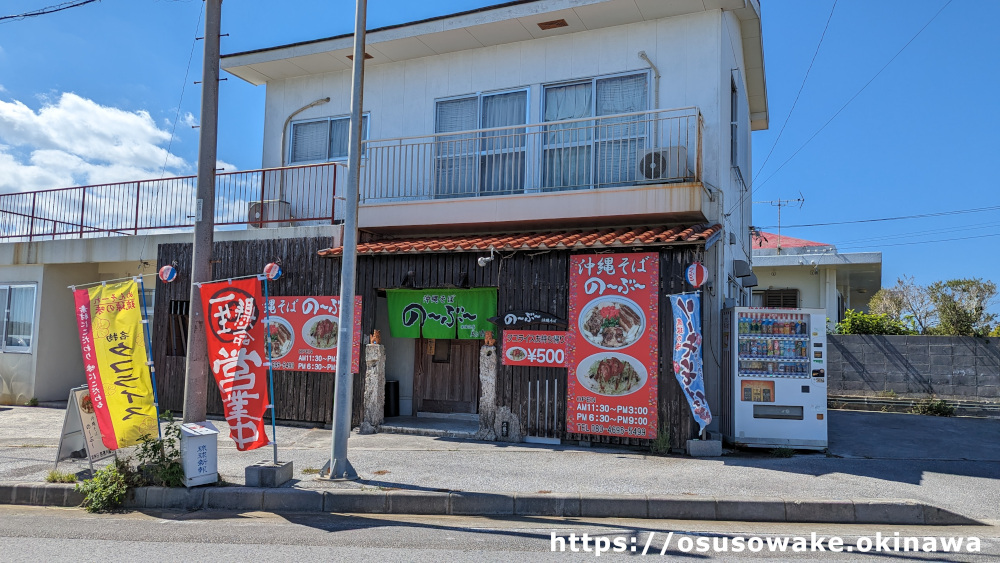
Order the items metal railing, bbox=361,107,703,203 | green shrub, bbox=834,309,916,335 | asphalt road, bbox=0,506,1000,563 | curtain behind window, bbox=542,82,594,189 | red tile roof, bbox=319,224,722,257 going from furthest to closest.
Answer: green shrub, bbox=834,309,916,335, curtain behind window, bbox=542,82,594,189, metal railing, bbox=361,107,703,203, red tile roof, bbox=319,224,722,257, asphalt road, bbox=0,506,1000,563

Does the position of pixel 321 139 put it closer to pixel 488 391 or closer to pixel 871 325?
pixel 488 391

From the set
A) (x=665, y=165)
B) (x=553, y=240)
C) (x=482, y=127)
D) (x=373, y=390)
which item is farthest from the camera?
(x=482, y=127)

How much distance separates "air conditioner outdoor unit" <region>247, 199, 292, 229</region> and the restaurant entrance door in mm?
3945

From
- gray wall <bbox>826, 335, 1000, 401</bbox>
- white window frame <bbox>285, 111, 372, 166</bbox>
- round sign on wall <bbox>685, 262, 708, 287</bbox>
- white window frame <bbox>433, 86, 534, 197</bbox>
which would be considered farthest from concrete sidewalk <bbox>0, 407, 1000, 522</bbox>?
white window frame <bbox>285, 111, 372, 166</bbox>

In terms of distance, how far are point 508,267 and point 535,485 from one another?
4055 mm

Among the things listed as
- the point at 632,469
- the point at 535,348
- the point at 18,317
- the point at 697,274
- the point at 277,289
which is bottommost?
the point at 632,469

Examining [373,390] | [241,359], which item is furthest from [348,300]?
[373,390]

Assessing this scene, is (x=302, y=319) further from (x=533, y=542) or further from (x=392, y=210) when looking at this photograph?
(x=533, y=542)

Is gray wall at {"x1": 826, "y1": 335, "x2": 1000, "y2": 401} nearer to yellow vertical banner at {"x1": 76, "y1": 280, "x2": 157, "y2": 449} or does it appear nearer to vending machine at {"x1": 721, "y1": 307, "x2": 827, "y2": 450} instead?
vending machine at {"x1": 721, "y1": 307, "x2": 827, "y2": 450}

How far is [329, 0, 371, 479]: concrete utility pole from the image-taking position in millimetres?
7746

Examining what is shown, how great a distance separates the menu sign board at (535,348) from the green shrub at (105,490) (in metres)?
5.45

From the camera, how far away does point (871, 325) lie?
51.1 feet

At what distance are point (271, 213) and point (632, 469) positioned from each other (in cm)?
916

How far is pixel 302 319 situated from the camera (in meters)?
11.9
